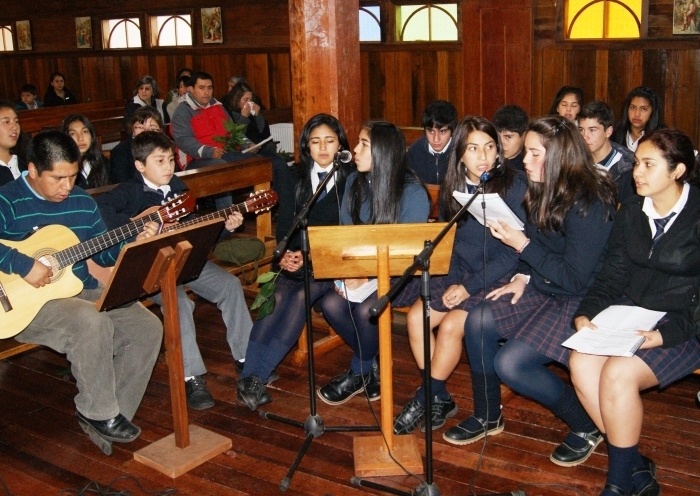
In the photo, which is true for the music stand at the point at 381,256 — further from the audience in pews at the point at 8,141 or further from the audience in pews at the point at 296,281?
the audience in pews at the point at 8,141

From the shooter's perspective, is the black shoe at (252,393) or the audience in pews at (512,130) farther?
the audience in pews at (512,130)

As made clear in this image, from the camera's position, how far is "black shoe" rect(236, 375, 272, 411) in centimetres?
405

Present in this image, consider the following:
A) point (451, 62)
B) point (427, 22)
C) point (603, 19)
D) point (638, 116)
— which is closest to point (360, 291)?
point (638, 116)

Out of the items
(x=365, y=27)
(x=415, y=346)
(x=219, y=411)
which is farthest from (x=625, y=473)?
(x=365, y=27)

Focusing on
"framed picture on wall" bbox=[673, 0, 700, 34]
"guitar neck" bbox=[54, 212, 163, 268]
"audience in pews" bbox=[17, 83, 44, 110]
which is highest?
"framed picture on wall" bbox=[673, 0, 700, 34]

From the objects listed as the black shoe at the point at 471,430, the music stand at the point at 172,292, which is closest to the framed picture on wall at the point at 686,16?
the black shoe at the point at 471,430

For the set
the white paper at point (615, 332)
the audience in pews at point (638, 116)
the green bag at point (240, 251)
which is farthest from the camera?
the audience in pews at point (638, 116)

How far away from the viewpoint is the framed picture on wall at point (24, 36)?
42.8ft

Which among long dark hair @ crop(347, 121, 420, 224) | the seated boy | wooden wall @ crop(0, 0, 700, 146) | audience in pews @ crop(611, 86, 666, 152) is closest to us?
long dark hair @ crop(347, 121, 420, 224)

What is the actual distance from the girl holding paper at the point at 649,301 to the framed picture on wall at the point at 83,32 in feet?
33.9

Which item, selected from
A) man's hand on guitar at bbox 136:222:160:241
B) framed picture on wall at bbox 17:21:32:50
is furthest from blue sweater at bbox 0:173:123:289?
framed picture on wall at bbox 17:21:32:50

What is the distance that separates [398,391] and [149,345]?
1205 millimetres

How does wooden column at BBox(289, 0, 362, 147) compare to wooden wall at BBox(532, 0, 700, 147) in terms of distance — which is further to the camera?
wooden wall at BBox(532, 0, 700, 147)

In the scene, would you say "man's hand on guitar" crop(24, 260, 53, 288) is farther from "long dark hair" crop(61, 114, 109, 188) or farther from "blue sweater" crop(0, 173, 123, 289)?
"long dark hair" crop(61, 114, 109, 188)
